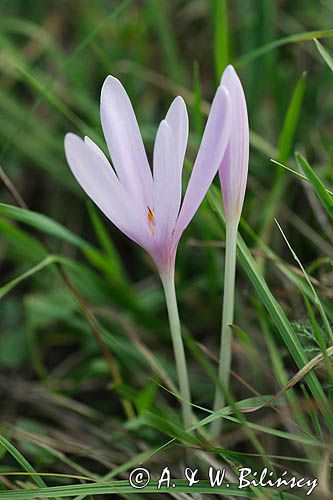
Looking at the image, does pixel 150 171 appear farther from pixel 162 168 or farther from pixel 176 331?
pixel 176 331

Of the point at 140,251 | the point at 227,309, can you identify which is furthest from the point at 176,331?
the point at 140,251

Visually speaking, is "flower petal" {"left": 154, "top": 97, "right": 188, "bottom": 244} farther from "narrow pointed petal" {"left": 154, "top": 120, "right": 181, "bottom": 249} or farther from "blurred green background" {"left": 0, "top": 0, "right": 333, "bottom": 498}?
"blurred green background" {"left": 0, "top": 0, "right": 333, "bottom": 498}

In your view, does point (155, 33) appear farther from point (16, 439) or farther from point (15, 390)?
point (16, 439)

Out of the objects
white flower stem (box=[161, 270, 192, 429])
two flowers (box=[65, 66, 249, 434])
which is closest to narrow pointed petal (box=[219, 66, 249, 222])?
two flowers (box=[65, 66, 249, 434])

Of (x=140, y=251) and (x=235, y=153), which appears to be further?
(x=140, y=251)

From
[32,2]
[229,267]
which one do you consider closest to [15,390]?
[229,267]
